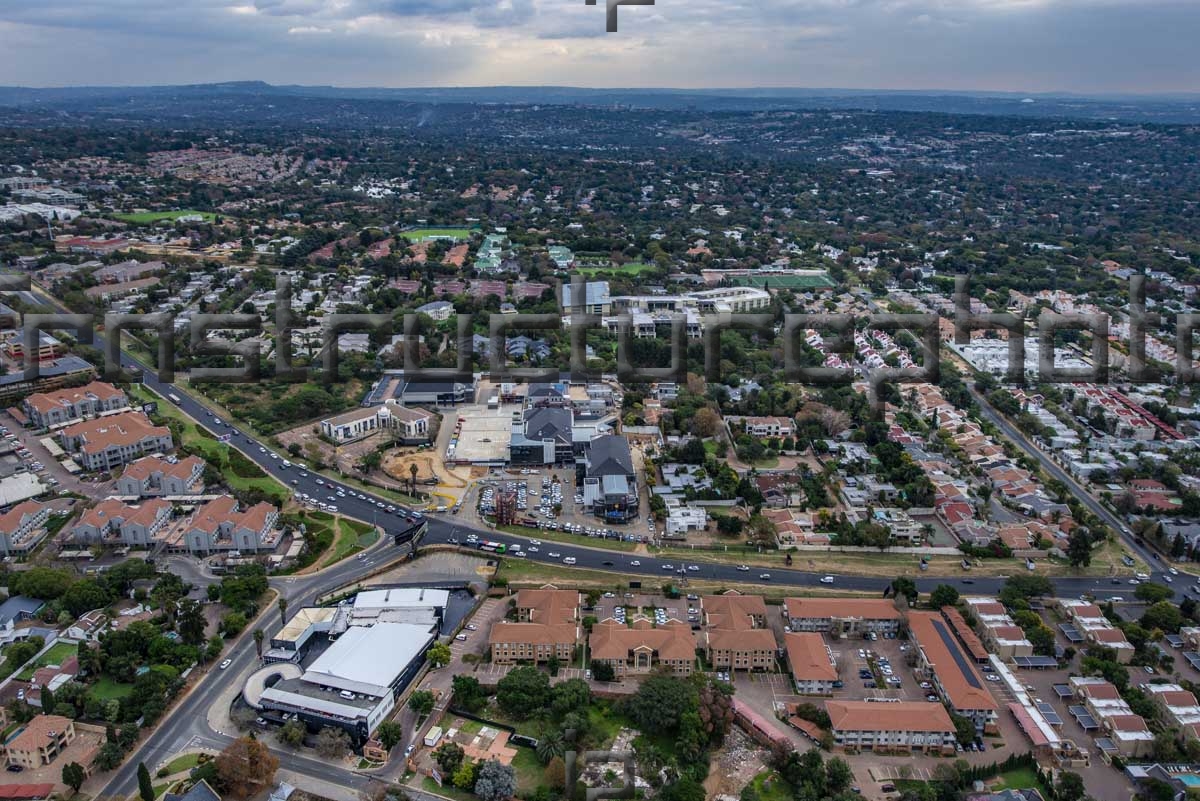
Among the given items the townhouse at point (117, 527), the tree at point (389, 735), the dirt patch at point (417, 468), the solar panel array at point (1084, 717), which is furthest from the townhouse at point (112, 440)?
the solar panel array at point (1084, 717)

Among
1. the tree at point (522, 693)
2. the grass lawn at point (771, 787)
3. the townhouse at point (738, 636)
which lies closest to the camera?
the grass lawn at point (771, 787)

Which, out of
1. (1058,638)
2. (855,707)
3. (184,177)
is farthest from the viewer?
(184,177)

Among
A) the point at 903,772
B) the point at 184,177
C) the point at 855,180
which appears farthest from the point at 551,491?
the point at 855,180

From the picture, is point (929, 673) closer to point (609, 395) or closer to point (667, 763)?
point (667, 763)

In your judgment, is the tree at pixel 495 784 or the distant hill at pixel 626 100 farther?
the distant hill at pixel 626 100

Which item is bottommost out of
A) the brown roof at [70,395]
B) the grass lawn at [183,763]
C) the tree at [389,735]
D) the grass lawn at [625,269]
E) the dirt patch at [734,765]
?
the dirt patch at [734,765]

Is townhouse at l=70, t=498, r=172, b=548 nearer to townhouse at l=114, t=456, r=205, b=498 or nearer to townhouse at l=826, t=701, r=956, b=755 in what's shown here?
townhouse at l=114, t=456, r=205, b=498

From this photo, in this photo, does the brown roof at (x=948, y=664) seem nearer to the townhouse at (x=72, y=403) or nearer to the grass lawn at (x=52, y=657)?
the grass lawn at (x=52, y=657)
